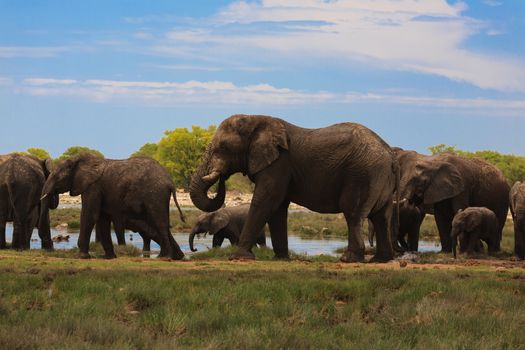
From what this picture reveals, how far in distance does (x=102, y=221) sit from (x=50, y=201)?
8.86 ft

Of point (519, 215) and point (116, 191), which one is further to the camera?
point (519, 215)

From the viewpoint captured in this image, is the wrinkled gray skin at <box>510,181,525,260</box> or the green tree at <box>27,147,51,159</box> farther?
the green tree at <box>27,147,51,159</box>

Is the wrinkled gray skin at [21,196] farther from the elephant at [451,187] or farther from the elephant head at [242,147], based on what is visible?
the elephant at [451,187]

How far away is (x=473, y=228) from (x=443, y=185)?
2184 millimetres

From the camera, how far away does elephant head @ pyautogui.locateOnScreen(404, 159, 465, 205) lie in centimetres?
2427

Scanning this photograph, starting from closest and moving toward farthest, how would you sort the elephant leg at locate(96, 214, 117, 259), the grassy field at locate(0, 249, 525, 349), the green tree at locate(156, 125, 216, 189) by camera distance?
the grassy field at locate(0, 249, 525, 349), the elephant leg at locate(96, 214, 117, 259), the green tree at locate(156, 125, 216, 189)

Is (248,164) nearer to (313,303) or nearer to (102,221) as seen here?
(102,221)

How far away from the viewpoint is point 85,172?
19.4 m

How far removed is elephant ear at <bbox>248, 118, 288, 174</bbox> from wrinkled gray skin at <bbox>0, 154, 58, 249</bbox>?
228 inches

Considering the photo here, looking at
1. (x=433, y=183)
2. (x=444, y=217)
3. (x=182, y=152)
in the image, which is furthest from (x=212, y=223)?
(x=182, y=152)

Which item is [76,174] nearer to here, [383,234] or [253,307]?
[383,234]

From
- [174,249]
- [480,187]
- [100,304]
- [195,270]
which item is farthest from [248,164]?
[480,187]

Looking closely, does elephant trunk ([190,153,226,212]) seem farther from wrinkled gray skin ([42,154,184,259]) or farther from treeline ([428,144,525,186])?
treeline ([428,144,525,186])

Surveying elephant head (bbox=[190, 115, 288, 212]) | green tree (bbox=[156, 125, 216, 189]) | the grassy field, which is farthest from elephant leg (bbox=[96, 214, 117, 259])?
green tree (bbox=[156, 125, 216, 189])
